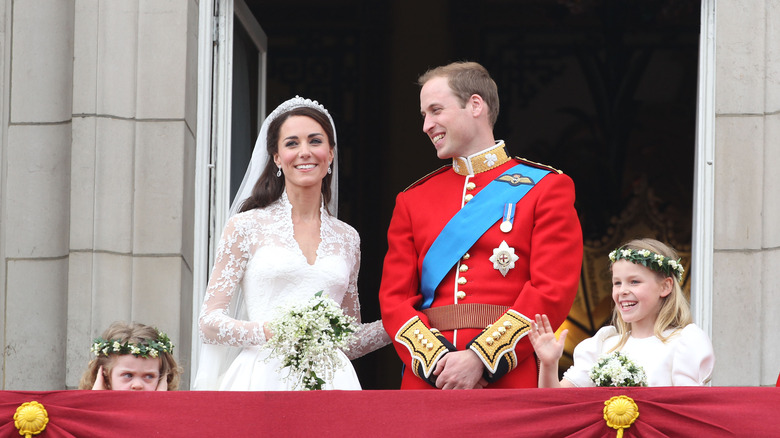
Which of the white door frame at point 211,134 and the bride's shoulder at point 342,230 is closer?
the bride's shoulder at point 342,230

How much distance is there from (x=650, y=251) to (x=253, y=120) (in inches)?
101

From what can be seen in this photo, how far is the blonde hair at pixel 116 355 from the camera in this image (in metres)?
4.67

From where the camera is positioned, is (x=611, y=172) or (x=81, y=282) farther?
(x=611, y=172)

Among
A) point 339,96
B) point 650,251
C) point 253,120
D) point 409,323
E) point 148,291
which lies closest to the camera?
point 409,323

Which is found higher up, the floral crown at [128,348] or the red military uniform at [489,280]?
the red military uniform at [489,280]

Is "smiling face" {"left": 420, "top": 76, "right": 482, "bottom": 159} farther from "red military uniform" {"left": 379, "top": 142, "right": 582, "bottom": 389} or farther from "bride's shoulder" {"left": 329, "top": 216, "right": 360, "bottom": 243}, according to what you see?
"bride's shoulder" {"left": 329, "top": 216, "right": 360, "bottom": 243}

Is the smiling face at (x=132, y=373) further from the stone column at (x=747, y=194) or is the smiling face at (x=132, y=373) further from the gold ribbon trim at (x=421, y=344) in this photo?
the stone column at (x=747, y=194)

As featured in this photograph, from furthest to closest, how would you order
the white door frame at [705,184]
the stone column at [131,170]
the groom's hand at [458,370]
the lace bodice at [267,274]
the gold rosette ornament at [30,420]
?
the stone column at [131,170] → the white door frame at [705,184] → the lace bodice at [267,274] → the groom's hand at [458,370] → the gold rosette ornament at [30,420]

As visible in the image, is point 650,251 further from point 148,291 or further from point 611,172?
point 611,172

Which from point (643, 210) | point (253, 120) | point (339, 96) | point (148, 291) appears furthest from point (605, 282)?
point (148, 291)

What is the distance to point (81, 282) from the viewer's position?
5879mm

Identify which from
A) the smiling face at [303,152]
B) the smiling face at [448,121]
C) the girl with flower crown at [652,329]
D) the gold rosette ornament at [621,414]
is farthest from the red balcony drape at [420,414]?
the smiling face at [303,152]

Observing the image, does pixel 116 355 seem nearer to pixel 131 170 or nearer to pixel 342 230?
pixel 342 230

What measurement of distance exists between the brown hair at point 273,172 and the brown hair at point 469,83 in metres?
0.48
